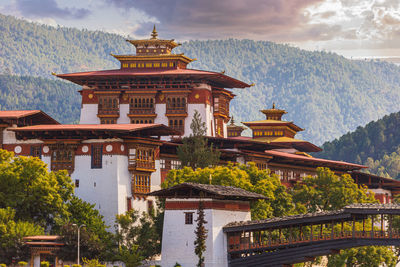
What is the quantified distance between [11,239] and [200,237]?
1579cm

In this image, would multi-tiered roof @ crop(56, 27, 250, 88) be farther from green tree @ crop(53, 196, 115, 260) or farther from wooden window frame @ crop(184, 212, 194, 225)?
wooden window frame @ crop(184, 212, 194, 225)

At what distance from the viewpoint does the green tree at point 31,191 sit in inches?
3327

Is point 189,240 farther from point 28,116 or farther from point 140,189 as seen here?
point 28,116

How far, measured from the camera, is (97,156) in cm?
9188

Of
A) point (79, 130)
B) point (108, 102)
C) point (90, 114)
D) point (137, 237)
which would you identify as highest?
point (108, 102)

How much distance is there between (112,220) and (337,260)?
868 inches

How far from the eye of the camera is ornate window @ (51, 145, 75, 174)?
92.2 metres

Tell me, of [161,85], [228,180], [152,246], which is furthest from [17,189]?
[161,85]

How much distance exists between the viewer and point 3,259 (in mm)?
81062

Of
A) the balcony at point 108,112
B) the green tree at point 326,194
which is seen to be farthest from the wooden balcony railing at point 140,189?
the balcony at point 108,112

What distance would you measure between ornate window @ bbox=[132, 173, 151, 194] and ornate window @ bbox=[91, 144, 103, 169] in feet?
12.8

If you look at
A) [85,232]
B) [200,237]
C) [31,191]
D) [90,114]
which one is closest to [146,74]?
[90,114]

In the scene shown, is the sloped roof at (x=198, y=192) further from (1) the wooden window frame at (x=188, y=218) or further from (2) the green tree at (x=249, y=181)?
(2) the green tree at (x=249, y=181)

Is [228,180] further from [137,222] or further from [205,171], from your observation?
[137,222]
